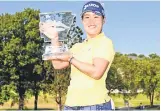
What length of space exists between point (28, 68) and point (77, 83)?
68.4ft

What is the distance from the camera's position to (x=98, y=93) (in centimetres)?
218

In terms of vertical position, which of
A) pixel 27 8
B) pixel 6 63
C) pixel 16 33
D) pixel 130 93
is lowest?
pixel 130 93

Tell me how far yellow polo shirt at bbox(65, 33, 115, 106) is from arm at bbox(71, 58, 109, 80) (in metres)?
0.02

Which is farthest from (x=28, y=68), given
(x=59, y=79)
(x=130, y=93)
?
(x=130, y=93)

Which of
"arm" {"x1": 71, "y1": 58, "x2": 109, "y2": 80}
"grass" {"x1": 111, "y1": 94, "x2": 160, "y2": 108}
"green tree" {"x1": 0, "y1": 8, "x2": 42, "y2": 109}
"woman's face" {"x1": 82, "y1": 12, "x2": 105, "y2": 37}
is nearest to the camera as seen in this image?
"arm" {"x1": 71, "y1": 58, "x2": 109, "y2": 80}

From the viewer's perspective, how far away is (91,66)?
2.17 m

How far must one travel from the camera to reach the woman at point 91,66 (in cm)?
218

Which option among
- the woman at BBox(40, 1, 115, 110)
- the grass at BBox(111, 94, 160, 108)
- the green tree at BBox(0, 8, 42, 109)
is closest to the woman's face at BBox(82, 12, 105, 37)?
the woman at BBox(40, 1, 115, 110)

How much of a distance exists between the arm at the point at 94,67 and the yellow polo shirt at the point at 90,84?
0.08 feet

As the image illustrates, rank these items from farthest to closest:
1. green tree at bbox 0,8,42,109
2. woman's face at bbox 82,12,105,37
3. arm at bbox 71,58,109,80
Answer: green tree at bbox 0,8,42,109, woman's face at bbox 82,12,105,37, arm at bbox 71,58,109,80

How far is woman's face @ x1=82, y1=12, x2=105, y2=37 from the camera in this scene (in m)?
2.26

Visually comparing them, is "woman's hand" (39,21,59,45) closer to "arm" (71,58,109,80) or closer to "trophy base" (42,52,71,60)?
"trophy base" (42,52,71,60)

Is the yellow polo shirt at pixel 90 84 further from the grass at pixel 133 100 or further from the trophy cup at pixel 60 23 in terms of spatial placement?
the grass at pixel 133 100

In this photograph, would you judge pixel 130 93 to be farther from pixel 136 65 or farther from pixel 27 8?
pixel 27 8
